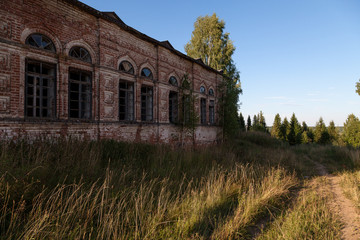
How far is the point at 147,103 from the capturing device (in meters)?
11.3

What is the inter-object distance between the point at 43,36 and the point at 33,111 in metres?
2.56

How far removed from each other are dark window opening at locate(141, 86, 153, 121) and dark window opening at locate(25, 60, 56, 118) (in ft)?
15.3

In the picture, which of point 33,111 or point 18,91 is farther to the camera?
point 33,111

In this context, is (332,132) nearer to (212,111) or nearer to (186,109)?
(212,111)

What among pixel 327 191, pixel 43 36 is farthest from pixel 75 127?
pixel 327 191

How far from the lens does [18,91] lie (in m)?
6.25

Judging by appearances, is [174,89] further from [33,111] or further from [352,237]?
[352,237]

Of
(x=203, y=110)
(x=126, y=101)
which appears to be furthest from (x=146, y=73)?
(x=203, y=110)

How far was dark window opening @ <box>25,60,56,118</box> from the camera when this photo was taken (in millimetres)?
6691

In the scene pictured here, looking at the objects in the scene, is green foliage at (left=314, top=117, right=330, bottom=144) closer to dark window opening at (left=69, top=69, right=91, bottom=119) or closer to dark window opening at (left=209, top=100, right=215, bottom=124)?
dark window opening at (left=209, top=100, right=215, bottom=124)

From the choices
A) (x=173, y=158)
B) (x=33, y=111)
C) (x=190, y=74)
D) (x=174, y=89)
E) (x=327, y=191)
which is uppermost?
(x=190, y=74)

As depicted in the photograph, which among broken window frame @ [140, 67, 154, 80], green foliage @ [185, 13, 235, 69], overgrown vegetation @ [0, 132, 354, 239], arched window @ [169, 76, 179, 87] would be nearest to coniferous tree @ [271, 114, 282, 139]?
green foliage @ [185, 13, 235, 69]

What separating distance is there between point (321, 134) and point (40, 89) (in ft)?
153

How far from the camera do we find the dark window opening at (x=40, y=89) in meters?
6.69
